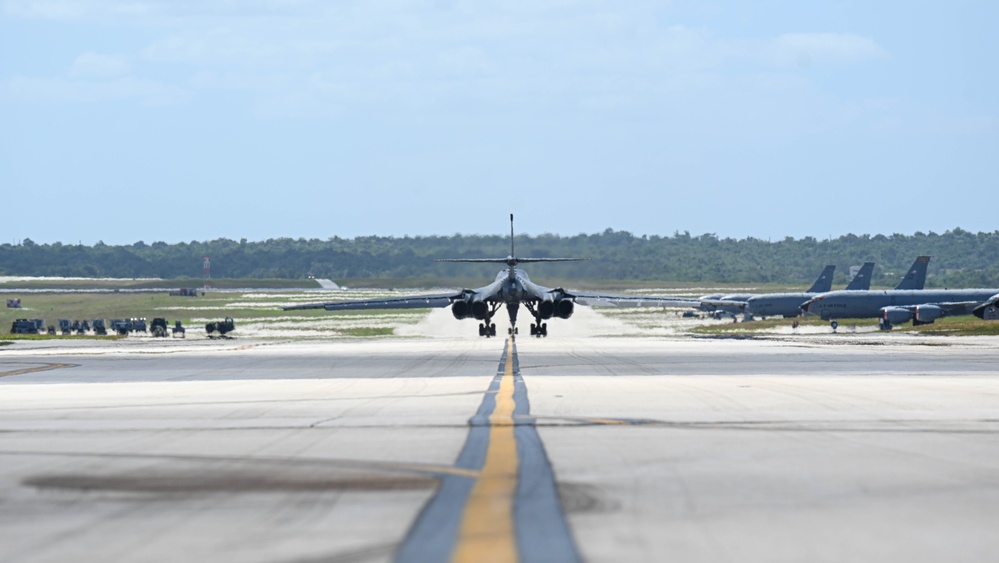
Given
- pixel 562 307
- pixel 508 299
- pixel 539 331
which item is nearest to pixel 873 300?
pixel 539 331

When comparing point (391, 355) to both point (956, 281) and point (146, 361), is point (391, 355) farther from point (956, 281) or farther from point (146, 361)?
point (956, 281)

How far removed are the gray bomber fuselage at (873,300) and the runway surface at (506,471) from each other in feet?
206

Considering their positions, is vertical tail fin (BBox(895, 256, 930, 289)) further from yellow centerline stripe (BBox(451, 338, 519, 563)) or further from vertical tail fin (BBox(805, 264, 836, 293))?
yellow centerline stripe (BBox(451, 338, 519, 563))

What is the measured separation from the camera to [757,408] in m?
16.8

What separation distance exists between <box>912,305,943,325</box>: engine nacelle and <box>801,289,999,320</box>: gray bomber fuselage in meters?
5.52

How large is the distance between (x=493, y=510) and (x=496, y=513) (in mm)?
119

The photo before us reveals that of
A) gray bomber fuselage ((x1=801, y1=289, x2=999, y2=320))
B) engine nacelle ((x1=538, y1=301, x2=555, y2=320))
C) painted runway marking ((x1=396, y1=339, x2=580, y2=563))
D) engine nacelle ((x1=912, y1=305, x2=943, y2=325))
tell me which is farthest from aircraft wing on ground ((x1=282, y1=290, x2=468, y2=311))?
painted runway marking ((x1=396, y1=339, x2=580, y2=563))

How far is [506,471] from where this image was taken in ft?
33.6

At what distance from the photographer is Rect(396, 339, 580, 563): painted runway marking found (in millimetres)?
6816

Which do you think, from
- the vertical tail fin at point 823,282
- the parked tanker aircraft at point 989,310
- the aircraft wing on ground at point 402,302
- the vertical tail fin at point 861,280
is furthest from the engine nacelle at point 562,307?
the vertical tail fin at point 823,282

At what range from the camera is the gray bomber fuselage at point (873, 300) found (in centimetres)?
8238

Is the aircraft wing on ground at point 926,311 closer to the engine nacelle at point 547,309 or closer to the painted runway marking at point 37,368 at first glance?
the engine nacelle at point 547,309

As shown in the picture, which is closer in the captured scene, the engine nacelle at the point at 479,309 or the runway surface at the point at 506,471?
the runway surface at the point at 506,471

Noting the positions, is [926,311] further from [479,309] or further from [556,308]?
[479,309]
